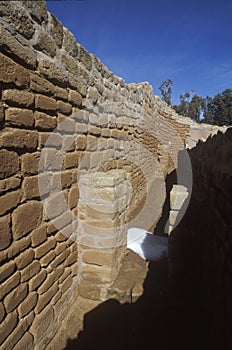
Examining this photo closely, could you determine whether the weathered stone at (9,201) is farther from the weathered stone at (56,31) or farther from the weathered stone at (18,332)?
the weathered stone at (56,31)

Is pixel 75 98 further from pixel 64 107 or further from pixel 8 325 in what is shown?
pixel 8 325

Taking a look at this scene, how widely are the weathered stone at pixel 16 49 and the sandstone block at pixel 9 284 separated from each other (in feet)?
4.95

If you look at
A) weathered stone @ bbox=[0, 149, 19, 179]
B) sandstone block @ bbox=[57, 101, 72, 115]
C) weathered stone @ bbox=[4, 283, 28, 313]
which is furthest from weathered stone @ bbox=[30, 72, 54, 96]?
weathered stone @ bbox=[4, 283, 28, 313]

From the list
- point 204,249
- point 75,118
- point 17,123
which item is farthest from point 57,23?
point 204,249

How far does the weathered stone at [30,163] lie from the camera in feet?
5.37

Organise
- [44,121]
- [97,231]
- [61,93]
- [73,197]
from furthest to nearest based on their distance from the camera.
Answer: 1. [97,231]
2. [73,197]
3. [61,93]
4. [44,121]

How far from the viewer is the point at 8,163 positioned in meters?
1.48

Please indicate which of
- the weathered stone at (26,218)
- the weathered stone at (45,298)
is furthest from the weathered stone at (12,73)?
the weathered stone at (45,298)

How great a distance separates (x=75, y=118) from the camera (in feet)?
7.64

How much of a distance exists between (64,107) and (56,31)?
65 centimetres

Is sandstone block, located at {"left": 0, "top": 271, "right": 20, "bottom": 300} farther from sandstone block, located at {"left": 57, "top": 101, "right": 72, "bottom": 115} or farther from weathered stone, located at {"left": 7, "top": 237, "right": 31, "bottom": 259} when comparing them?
sandstone block, located at {"left": 57, "top": 101, "right": 72, "bottom": 115}

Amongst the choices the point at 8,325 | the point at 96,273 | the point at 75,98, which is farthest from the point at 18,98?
the point at 96,273

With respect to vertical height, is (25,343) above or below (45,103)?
below

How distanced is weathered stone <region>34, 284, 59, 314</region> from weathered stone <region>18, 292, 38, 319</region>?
0.24ft
